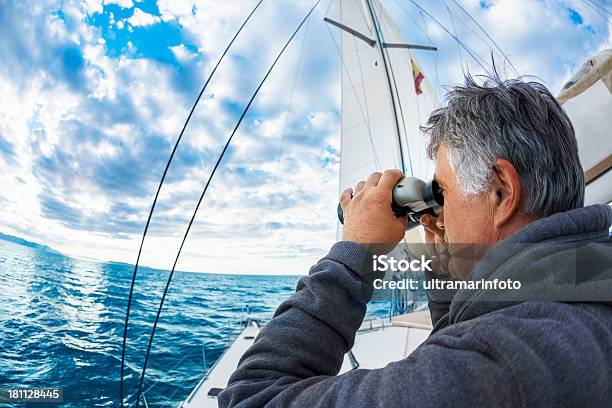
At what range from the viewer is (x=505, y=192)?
1.40 ft

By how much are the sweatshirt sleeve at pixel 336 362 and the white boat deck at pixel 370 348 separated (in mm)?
1430

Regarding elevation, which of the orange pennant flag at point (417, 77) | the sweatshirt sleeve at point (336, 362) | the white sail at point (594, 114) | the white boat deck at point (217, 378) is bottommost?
the white boat deck at point (217, 378)

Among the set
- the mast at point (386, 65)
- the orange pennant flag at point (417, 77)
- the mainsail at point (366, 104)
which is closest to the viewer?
the mast at point (386, 65)

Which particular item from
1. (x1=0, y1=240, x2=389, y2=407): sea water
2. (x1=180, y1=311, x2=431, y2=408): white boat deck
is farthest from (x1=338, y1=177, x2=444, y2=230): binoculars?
(x1=0, y1=240, x2=389, y2=407): sea water

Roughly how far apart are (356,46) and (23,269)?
12.5m

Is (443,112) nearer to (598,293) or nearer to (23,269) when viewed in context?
(598,293)

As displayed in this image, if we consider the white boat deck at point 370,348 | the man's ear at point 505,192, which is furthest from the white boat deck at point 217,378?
the man's ear at point 505,192

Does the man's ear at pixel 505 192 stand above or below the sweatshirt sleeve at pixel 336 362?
above

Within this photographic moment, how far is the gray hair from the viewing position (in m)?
0.41

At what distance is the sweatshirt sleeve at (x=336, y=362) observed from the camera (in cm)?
27

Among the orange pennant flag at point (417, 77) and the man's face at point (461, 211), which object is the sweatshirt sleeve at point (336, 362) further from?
the orange pennant flag at point (417, 77)

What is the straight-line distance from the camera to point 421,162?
20.0 feet

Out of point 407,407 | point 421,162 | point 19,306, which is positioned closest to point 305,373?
point 407,407

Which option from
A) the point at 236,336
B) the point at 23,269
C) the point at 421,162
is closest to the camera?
the point at 236,336
